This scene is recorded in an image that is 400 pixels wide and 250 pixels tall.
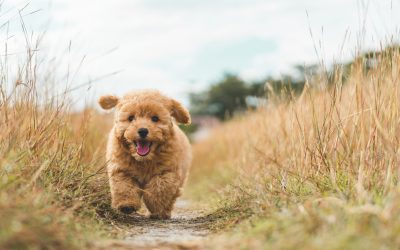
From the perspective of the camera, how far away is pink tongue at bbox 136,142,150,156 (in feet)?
18.2

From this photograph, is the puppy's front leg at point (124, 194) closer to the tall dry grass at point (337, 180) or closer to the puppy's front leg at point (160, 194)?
the puppy's front leg at point (160, 194)

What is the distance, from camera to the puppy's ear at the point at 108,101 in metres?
6.08

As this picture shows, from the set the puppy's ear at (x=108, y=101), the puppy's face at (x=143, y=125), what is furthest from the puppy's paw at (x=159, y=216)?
the puppy's ear at (x=108, y=101)

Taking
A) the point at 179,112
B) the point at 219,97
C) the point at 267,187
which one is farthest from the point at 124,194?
the point at 219,97

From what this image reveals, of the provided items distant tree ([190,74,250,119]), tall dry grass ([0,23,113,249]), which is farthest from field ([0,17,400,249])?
distant tree ([190,74,250,119])

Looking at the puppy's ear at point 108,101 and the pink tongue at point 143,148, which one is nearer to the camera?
the pink tongue at point 143,148

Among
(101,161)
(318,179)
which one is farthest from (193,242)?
(101,161)

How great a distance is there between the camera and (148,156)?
5.59 m

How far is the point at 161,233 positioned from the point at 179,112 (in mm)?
1634

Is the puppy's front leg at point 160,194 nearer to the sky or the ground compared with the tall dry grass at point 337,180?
nearer to the ground

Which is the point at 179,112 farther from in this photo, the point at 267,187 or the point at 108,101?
the point at 267,187

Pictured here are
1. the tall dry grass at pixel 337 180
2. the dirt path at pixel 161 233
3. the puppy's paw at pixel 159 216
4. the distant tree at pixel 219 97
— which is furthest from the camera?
the distant tree at pixel 219 97

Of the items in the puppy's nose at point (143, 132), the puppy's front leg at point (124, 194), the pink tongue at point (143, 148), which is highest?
the puppy's nose at point (143, 132)

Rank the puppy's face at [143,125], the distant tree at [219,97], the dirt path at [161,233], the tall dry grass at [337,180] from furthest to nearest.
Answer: the distant tree at [219,97], the puppy's face at [143,125], the dirt path at [161,233], the tall dry grass at [337,180]
